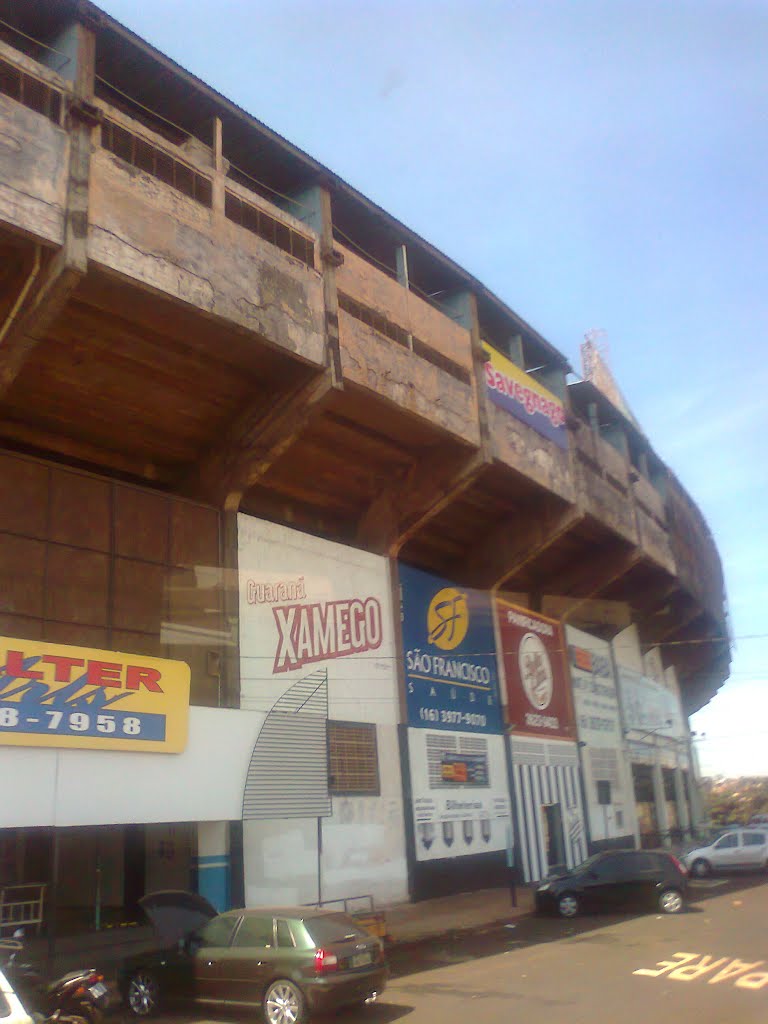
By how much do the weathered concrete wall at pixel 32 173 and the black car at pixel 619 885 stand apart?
60.0 feet

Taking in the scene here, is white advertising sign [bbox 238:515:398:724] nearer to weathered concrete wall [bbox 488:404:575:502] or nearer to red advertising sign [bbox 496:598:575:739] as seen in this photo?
weathered concrete wall [bbox 488:404:575:502]

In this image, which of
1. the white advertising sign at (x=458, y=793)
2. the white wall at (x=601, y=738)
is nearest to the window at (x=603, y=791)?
the white wall at (x=601, y=738)

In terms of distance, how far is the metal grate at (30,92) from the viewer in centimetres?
1703

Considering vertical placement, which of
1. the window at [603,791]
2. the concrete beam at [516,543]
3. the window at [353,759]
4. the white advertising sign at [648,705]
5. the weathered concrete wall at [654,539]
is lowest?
the window at [603,791]

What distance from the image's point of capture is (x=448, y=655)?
95.9 feet

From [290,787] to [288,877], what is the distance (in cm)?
391

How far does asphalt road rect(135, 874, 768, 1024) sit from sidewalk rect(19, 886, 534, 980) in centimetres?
106

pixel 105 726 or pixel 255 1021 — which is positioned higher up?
pixel 105 726

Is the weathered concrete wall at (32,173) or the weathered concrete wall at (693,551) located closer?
the weathered concrete wall at (32,173)

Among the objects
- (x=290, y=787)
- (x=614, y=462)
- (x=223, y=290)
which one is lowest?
(x=290, y=787)

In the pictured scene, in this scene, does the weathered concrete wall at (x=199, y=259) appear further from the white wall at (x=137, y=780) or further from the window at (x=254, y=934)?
the window at (x=254, y=934)

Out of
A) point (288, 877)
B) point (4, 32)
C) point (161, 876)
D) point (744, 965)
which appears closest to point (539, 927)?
point (288, 877)

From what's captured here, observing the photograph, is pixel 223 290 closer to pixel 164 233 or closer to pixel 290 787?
pixel 164 233

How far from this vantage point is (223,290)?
63.1 feet
